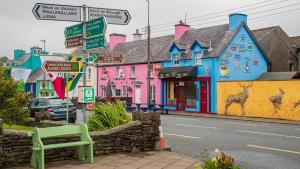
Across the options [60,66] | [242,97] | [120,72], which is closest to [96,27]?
[60,66]

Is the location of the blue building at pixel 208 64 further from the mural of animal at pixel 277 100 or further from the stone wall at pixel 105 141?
the stone wall at pixel 105 141

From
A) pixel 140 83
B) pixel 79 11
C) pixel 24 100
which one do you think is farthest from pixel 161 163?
pixel 140 83

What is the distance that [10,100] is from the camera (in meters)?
11.8

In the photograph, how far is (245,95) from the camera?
28281mm

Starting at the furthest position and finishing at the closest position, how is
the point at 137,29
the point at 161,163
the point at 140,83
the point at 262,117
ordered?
the point at 137,29, the point at 140,83, the point at 262,117, the point at 161,163

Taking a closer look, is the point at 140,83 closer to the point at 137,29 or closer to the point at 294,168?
the point at 137,29

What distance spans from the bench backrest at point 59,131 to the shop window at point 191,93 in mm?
25246

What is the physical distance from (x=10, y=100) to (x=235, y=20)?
24770 millimetres

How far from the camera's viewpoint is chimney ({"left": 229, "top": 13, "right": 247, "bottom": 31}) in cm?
3278

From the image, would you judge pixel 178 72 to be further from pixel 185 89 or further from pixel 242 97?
pixel 242 97

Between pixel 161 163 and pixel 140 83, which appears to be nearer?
pixel 161 163

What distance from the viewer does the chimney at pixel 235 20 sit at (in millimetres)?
32781

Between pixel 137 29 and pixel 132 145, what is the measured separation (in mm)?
41152

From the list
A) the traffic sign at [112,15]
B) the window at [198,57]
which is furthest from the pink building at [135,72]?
the traffic sign at [112,15]
